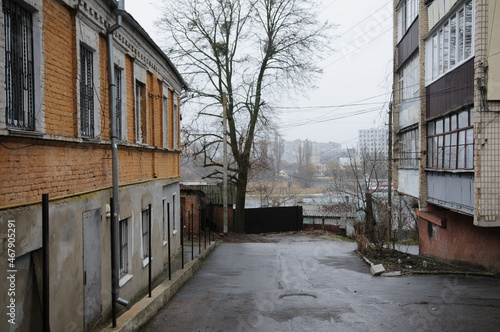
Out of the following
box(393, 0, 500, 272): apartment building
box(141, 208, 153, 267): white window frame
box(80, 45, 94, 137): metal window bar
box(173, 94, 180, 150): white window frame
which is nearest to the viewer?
box(80, 45, 94, 137): metal window bar

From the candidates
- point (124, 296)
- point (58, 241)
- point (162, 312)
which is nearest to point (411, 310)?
point (162, 312)

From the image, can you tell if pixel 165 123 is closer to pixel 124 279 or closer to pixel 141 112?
pixel 141 112

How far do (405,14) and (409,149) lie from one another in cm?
533

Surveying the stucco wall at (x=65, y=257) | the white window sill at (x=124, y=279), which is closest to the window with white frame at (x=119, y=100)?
the stucco wall at (x=65, y=257)

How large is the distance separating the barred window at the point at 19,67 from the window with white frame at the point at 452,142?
9555 mm

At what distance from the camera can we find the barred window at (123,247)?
883 cm

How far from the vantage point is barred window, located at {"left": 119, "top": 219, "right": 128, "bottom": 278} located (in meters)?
8.83

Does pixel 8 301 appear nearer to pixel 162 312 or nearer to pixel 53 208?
pixel 53 208

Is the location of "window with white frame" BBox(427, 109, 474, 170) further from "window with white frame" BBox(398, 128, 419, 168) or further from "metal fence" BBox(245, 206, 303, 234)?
"metal fence" BBox(245, 206, 303, 234)

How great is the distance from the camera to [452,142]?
1209cm

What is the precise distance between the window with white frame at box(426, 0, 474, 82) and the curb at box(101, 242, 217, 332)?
8634mm

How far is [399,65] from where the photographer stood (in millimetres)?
18234

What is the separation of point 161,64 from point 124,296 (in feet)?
22.4

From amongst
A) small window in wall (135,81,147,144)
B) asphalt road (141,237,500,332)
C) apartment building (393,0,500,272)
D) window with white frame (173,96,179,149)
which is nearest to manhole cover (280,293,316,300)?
asphalt road (141,237,500,332)
